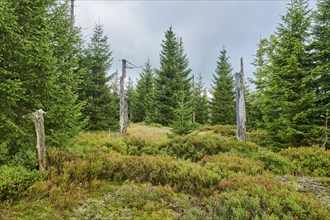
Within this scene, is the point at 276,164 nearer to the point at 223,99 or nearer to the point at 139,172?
the point at 139,172

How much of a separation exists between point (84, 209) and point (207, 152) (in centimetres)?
674

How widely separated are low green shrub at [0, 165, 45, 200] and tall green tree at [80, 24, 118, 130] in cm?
1449

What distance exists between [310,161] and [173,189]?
6.29m

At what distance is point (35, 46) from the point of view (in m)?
6.90

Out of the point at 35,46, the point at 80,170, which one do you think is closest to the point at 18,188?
the point at 80,170

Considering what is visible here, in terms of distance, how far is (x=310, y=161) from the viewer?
8.27m

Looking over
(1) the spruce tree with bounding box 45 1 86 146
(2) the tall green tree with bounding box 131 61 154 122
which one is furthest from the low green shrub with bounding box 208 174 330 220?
(2) the tall green tree with bounding box 131 61 154 122

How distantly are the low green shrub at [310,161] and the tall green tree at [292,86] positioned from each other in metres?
2.51

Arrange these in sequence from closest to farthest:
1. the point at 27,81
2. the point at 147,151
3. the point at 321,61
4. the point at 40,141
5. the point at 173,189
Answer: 1. the point at 173,189
2. the point at 40,141
3. the point at 27,81
4. the point at 147,151
5. the point at 321,61

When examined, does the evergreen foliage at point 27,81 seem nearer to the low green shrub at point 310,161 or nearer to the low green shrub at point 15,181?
the low green shrub at point 15,181

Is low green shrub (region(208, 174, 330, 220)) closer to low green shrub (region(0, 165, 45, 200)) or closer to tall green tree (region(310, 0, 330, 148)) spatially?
low green shrub (region(0, 165, 45, 200))

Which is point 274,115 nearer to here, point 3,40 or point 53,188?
point 53,188

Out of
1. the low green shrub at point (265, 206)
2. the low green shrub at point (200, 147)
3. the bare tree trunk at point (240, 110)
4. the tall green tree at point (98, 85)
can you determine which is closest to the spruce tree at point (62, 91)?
the low green shrub at point (200, 147)

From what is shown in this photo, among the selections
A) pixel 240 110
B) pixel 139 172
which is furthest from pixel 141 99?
pixel 139 172
